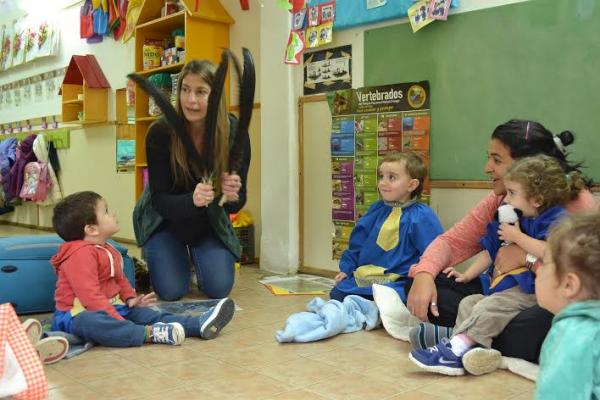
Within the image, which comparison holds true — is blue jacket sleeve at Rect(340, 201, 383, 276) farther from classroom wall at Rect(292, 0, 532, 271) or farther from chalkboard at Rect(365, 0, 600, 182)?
classroom wall at Rect(292, 0, 532, 271)

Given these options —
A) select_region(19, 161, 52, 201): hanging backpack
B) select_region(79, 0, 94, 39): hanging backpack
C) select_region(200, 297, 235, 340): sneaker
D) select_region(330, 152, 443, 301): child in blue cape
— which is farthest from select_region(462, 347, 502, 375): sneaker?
select_region(19, 161, 52, 201): hanging backpack

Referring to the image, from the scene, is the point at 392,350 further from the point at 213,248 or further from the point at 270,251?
the point at 270,251

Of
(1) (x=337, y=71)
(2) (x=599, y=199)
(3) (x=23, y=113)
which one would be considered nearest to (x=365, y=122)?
(1) (x=337, y=71)

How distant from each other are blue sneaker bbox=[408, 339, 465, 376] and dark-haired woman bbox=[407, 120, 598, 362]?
0.17 meters

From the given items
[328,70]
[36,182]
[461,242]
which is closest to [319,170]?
[328,70]

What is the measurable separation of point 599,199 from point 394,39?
1170 mm

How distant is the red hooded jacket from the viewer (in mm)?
1950

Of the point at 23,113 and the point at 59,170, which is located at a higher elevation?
the point at 23,113

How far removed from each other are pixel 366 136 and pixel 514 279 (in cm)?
130

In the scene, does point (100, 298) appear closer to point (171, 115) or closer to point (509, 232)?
point (171, 115)

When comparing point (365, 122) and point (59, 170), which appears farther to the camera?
point (59, 170)

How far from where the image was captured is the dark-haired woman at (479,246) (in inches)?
72.4

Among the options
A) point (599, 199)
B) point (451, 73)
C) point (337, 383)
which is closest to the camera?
point (337, 383)

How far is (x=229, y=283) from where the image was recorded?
2744 mm
